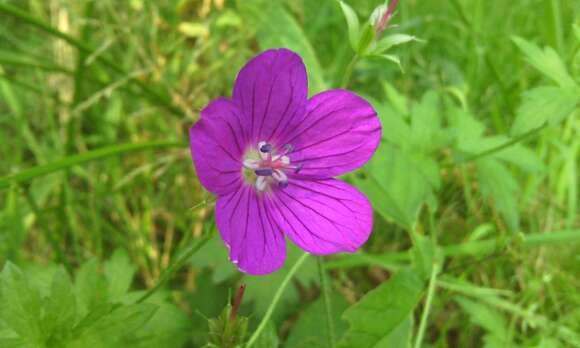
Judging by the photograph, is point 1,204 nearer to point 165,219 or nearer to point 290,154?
point 165,219

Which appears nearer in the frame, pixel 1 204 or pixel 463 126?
pixel 463 126

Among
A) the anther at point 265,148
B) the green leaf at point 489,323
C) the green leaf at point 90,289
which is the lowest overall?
the green leaf at point 489,323

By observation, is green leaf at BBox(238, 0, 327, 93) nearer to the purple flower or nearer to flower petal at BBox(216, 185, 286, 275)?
the purple flower

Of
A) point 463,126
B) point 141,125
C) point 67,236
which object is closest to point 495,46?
point 463,126

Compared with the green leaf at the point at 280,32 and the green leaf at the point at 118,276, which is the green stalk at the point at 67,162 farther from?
the green leaf at the point at 280,32

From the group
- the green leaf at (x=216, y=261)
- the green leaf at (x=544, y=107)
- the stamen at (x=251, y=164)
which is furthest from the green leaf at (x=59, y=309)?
the green leaf at (x=544, y=107)

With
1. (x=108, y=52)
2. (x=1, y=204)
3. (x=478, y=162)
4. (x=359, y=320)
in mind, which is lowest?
(x=359, y=320)

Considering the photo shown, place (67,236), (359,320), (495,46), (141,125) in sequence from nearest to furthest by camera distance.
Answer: (359,320) → (67,236) → (141,125) → (495,46)

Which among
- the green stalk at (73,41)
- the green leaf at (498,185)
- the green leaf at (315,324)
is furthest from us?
the green leaf at (498,185)
